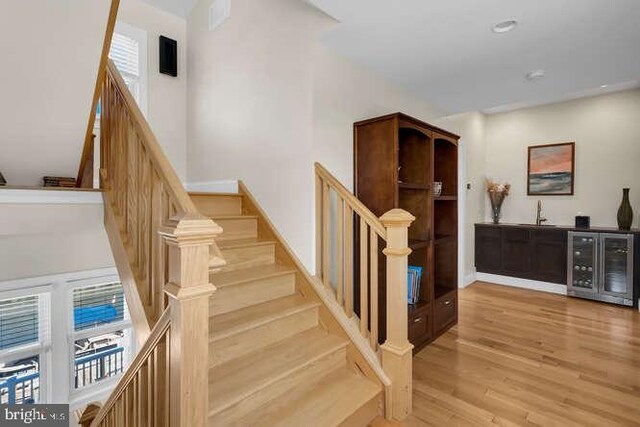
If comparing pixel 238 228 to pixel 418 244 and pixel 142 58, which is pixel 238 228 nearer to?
pixel 418 244

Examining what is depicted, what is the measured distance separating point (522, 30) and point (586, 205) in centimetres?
350

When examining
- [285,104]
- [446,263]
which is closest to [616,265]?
[446,263]

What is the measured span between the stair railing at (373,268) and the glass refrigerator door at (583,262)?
332 cm

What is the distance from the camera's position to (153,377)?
124 centimetres

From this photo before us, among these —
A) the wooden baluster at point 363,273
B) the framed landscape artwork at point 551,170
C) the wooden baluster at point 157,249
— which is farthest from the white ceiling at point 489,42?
the framed landscape artwork at point 551,170

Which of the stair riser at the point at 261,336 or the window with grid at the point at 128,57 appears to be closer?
the stair riser at the point at 261,336

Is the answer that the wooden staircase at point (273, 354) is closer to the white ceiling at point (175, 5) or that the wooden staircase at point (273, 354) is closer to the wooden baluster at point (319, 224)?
the wooden baluster at point (319, 224)

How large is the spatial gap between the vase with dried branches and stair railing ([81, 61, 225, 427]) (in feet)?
16.4

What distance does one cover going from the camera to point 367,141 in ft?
8.41

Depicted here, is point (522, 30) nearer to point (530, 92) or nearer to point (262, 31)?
point (530, 92)

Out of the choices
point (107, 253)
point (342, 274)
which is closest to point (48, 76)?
point (107, 253)

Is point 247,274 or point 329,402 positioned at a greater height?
point 247,274

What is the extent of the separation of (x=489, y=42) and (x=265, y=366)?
8.55 feet

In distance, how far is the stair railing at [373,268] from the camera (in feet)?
6.25
